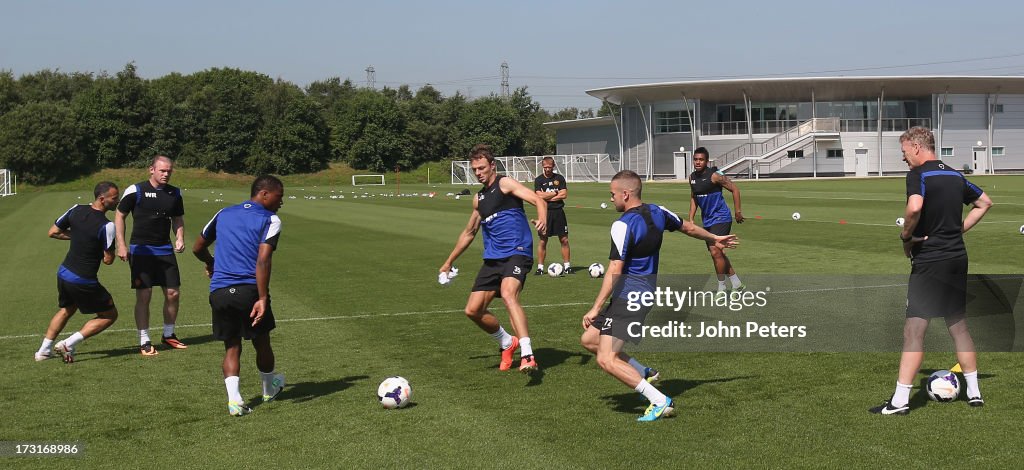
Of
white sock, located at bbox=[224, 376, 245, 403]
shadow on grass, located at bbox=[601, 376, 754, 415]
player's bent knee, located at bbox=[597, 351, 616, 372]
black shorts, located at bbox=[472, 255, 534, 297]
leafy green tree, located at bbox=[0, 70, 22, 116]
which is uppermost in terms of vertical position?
leafy green tree, located at bbox=[0, 70, 22, 116]

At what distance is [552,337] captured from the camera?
36.8 ft

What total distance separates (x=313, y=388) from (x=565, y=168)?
85658mm

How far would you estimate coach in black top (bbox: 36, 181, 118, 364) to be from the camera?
10.4 meters

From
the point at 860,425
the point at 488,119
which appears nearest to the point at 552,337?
the point at 860,425

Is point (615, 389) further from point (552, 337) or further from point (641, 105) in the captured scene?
point (641, 105)

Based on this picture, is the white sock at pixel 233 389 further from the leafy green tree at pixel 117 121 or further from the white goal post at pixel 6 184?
the leafy green tree at pixel 117 121

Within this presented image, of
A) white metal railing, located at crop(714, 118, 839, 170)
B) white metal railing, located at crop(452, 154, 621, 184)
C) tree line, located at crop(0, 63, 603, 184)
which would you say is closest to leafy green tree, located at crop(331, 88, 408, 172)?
tree line, located at crop(0, 63, 603, 184)

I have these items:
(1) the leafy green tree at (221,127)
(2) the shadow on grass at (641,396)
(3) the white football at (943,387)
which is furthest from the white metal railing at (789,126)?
(3) the white football at (943,387)

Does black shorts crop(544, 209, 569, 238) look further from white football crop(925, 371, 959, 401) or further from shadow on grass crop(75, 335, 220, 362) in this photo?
white football crop(925, 371, 959, 401)

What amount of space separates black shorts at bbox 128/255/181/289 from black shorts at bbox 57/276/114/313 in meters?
0.51

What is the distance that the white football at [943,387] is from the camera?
759cm

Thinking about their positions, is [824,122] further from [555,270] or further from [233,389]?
[233,389]

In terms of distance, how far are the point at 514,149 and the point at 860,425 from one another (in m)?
105

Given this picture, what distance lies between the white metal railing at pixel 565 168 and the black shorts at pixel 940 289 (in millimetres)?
82531
